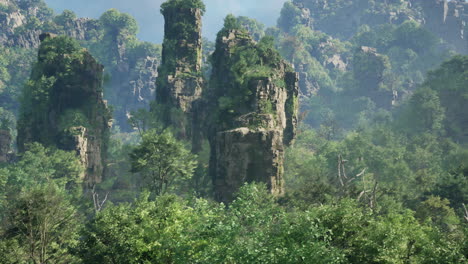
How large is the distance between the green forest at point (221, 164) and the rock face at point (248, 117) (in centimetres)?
22

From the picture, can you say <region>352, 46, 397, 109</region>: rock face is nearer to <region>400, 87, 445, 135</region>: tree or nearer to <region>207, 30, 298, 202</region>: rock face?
<region>400, 87, 445, 135</region>: tree

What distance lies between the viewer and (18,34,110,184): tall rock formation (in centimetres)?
7031

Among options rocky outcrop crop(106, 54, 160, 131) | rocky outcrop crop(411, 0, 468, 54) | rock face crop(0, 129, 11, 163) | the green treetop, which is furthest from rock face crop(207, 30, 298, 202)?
rocky outcrop crop(411, 0, 468, 54)

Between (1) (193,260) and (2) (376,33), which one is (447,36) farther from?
(1) (193,260)

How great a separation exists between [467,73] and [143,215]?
8686cm

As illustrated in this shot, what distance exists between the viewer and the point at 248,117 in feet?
189

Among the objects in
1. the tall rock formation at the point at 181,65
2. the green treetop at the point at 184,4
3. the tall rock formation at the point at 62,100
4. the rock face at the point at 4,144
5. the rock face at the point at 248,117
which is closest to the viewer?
the rock face at the point at 248,117

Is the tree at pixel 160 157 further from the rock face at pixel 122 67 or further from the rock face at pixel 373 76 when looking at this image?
the rock face at pixel 122 67

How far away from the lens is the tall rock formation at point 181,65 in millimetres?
76500

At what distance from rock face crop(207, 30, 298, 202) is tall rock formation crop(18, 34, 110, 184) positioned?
20.1m

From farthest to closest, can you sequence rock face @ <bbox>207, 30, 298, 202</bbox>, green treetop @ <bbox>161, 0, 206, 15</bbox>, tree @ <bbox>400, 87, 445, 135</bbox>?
tree @ <bbox>400, 87, 445, 135</bbox> < green treetop @ <bbox>161, 0, 206, 15</bbox> < rock face @ <bbox>207, 30, 298, 202</bbox>

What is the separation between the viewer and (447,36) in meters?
179

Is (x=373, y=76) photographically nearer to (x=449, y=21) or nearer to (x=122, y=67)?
(x=449, y=21)

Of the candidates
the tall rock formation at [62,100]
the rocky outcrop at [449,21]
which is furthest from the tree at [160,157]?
the rocky outcrop at [449,21]
